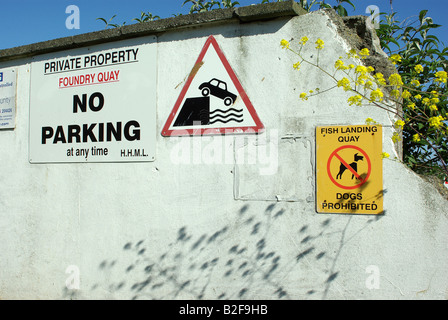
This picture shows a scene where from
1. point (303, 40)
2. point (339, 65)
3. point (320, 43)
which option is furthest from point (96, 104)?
point (339, 65)

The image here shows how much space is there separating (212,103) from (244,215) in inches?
38.6

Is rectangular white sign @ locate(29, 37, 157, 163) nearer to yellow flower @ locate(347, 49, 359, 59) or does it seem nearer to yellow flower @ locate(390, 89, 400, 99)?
yellow flower @ locate(347, 49, 359, 59)

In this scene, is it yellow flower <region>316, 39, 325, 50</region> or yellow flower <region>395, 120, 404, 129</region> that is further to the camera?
yellow flower <region>316, 39, 325, 50</region>

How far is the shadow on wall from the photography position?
3410 millimetres

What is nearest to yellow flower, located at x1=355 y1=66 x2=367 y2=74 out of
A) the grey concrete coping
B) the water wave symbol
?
the grey concrete coping

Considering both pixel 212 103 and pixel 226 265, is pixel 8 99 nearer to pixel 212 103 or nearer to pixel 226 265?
pixel 212 103

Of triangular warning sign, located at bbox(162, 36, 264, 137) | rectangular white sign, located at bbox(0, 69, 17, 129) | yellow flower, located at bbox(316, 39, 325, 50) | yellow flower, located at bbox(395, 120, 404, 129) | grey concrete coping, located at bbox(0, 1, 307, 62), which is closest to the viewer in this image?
yellow flower, located at bbox(395, 120, 404, 129)

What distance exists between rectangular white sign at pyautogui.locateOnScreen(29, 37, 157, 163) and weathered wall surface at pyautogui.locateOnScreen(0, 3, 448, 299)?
4.7 inches

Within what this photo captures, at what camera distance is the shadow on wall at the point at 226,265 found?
3410 millimetres

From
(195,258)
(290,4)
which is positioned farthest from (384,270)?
(290,4)

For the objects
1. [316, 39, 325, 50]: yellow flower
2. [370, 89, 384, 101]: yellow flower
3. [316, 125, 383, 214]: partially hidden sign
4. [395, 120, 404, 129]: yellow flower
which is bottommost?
[316, 125, 383, 214]: partially hidden sign

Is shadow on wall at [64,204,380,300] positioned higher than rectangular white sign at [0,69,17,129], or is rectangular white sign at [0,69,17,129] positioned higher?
rectangular white sign at [0,69,17,129]

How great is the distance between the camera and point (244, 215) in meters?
3.63
